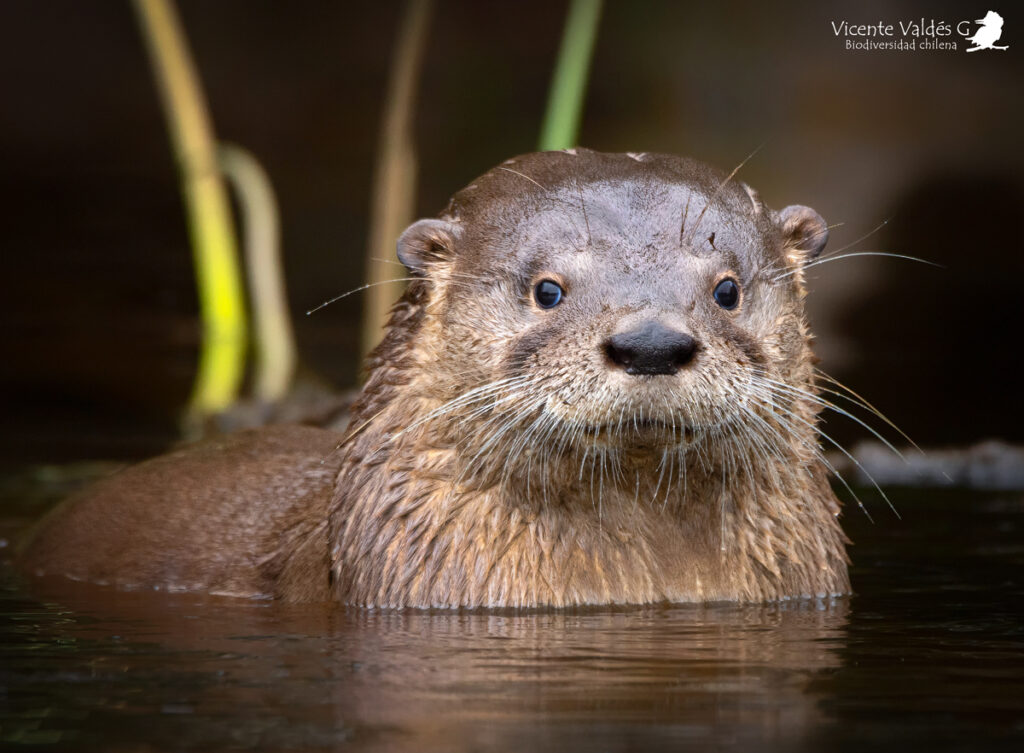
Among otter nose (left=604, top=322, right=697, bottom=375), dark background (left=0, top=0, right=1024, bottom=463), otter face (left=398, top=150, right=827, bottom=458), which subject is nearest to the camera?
otter nose (left=604, top=322, right=697, bottom=375)

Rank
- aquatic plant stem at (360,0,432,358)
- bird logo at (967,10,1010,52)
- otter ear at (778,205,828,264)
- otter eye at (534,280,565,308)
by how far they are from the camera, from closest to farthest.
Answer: otter eye at (534,280,565,308) < otter ear at (778,205,828,264) < aquatic plant stem at (360,0,432,358) < bird logo at (967,10,1010,52)

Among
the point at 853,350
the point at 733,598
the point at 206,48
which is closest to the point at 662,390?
the point at 733,598

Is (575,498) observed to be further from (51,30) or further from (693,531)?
(51,30)

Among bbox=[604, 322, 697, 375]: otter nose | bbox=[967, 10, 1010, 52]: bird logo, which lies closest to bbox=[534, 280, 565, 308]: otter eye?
bbox=[604, 322, 697, 375]: otter nose

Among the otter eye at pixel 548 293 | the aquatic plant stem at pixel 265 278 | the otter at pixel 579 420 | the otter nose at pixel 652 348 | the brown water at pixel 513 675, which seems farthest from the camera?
the aquatic plant stem at pixel 265 278

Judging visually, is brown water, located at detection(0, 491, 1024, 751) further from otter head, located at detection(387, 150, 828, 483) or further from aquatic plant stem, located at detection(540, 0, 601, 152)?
aquatic plant stem, located at detection(540, 0, 601, 152)

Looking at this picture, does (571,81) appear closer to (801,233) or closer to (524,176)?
(801,233)

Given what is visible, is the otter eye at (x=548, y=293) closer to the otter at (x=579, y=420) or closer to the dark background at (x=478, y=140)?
the otter at (x=579, y=420)

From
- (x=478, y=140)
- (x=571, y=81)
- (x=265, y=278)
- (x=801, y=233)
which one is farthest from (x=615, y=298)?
(x=478, y=140)

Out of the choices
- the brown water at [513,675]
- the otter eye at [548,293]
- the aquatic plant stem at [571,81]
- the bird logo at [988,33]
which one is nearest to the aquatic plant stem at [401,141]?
the aquatic plant stem at [571,81]

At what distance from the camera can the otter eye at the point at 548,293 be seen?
358cm

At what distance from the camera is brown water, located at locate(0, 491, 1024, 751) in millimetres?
2539

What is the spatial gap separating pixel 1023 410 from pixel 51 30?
27.1 feet

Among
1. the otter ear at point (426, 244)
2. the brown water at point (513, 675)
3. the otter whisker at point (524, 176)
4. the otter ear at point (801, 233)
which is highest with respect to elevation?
the otter whisker at point (524, 176)
